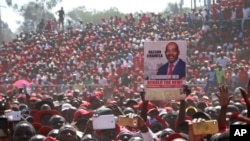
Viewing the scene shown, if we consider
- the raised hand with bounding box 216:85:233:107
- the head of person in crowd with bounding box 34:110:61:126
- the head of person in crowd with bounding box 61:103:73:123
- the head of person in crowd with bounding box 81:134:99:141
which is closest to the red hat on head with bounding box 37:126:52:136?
the head of person in crowd with bounding box 81:134:99:141

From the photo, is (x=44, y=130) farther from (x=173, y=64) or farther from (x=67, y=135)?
(x=173, y=64)

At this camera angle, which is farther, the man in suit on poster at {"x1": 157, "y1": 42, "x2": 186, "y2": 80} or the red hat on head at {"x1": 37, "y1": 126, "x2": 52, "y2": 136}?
the red hat on head at {"x1": 37, "y1": 126, "x2": 52, "y2": 136}

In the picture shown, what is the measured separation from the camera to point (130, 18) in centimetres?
3164

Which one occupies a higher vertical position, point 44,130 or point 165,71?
point 165,71

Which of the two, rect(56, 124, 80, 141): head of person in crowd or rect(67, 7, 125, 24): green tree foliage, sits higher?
rect(67, 7, 125, 24): green tree foliage

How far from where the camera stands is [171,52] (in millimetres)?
7910

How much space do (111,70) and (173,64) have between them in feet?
54.8

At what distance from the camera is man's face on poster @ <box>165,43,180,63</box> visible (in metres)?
7.89

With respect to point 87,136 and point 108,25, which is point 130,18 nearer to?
point 108,25

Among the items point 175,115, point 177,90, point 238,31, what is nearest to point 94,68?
point 238,31

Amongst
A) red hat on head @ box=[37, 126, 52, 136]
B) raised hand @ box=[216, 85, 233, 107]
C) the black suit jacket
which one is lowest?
red hat on head @ box=[37, 126, 52, 136]

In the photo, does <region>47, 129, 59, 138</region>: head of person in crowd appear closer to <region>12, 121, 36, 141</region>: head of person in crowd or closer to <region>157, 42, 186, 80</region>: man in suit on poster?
<region>12, 121, 36, 141</region>: head of person in crowd

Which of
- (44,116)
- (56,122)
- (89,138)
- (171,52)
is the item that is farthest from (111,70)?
(89,138)

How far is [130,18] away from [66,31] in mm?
3452
